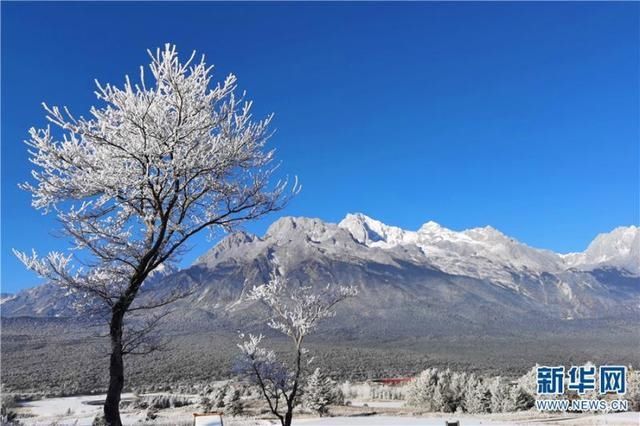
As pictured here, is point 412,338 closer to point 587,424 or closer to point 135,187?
point 587,424

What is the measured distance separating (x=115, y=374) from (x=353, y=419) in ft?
68.3

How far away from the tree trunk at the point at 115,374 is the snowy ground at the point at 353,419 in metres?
7.91

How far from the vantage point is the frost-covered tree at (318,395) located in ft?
115

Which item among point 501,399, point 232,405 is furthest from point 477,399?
point 232,405

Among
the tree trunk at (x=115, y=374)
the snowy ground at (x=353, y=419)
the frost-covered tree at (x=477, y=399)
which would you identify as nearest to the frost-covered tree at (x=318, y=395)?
the snowy ground at (x=353, y=419)

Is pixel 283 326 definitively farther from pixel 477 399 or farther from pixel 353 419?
pixel 477 399

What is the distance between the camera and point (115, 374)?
372 inches

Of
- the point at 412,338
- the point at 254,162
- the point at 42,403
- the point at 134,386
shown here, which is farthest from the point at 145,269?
the point at 412,338

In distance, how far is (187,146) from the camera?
9188mm

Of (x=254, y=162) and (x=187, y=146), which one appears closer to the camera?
(x=187, y=146)

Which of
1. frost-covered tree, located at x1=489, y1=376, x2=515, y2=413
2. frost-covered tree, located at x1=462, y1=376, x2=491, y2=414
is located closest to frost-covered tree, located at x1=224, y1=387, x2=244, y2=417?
frost-covered tree, located at x1=462, y1=376, x2=491, y2=414

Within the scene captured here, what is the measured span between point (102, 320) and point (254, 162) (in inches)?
180

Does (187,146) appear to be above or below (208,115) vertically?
below

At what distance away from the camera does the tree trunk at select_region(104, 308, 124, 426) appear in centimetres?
925
